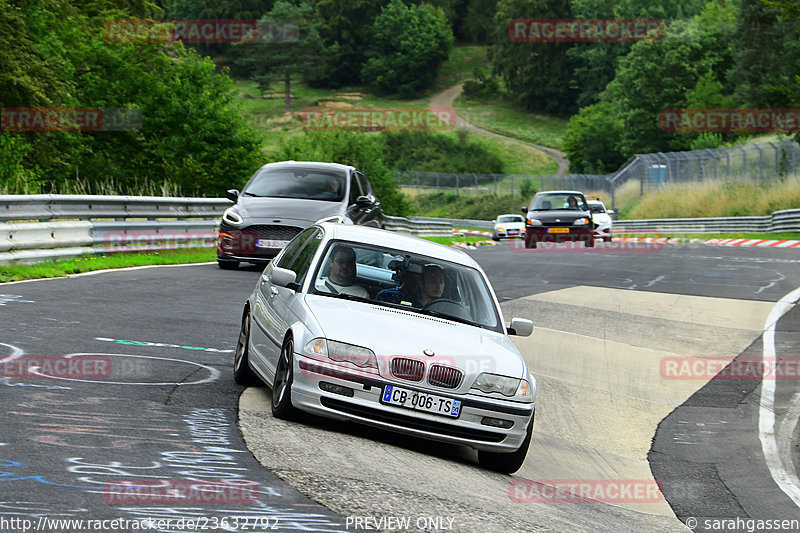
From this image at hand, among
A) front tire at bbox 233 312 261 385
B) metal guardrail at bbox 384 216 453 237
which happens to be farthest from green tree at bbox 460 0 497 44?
front tire at bbox 233 312 261 385

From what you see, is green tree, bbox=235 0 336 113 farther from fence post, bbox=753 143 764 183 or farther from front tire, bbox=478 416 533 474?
front tire, bbox=478 416 533 474

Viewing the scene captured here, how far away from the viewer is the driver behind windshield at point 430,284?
8.27m

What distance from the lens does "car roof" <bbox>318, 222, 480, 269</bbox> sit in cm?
853

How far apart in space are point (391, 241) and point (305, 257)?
0.69 m

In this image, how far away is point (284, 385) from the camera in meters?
7.28

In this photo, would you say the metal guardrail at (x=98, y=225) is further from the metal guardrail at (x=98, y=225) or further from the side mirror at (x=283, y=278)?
the side mirror at (x=283, y=278)

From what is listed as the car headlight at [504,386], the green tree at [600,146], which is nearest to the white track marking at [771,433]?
the car headlight at [504,386]

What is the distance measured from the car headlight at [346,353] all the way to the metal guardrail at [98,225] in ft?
30.8

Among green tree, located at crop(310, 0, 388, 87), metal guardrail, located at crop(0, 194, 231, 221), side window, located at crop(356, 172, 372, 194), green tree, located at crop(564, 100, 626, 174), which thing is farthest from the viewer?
green tree, located at crop(310, 0, 388, 87)

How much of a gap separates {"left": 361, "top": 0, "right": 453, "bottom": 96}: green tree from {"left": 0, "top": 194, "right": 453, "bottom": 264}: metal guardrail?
454 feet

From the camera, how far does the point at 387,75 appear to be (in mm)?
158250

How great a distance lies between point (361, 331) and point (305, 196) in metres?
11.7

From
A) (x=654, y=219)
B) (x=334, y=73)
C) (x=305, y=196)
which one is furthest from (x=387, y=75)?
(x=305, y=196)

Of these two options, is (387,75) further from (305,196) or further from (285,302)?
(285,302)
